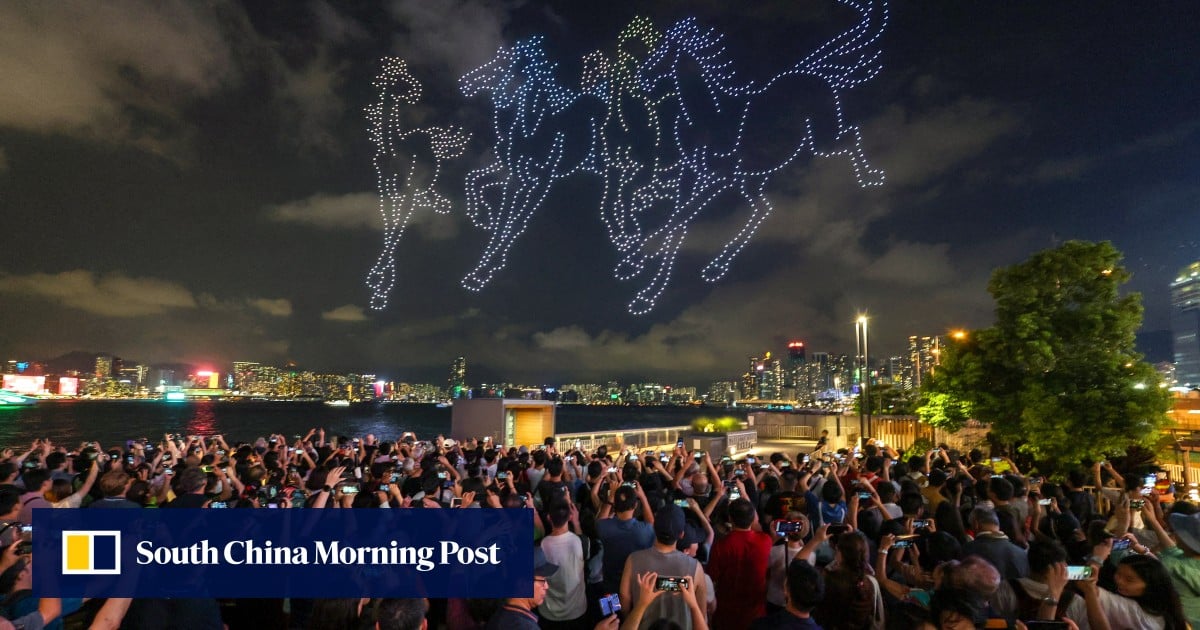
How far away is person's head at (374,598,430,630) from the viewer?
269 centimetres

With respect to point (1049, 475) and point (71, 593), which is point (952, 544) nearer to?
point (71, 593)

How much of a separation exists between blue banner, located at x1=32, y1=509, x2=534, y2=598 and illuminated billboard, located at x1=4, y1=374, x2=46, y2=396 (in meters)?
166

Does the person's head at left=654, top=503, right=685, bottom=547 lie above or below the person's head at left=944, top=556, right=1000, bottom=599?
above

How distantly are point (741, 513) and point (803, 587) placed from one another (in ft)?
4.67

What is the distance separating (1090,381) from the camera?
1208 centimetres

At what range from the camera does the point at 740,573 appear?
431 centimetres

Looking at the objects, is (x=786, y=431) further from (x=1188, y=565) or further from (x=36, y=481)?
(x=36, y=481)

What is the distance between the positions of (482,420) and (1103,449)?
15021mm

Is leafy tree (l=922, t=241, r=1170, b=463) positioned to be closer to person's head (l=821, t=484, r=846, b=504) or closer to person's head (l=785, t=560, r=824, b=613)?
person's head (l=821, t=484, r=846, b=504)

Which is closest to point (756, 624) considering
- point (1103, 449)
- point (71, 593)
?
point (71, 593)

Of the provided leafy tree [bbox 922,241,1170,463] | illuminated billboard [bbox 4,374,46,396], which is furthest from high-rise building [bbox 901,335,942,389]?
illuminated billboard [bbox 4,374,46,396]

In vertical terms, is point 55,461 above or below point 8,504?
below

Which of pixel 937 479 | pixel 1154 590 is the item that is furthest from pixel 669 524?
pixel 937 479

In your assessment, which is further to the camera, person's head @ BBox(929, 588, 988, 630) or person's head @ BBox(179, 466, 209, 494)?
person's head @ BBox(179, 466, 209, 494)
